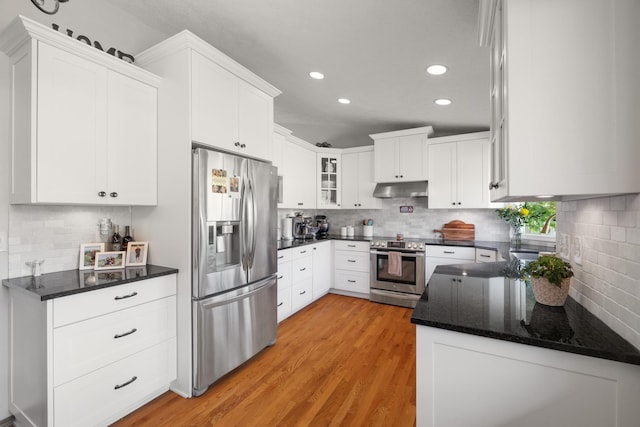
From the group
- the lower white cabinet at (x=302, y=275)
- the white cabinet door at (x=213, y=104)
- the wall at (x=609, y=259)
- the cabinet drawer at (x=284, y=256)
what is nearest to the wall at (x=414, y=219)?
the lower white cabinet at (x=302, y=275)

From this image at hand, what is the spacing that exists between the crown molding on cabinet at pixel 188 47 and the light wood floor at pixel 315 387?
2421 millimetres

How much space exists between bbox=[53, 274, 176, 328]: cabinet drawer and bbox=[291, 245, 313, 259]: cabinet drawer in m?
1.66

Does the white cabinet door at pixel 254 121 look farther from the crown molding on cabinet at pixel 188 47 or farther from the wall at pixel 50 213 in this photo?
the wall at pixel 50 213

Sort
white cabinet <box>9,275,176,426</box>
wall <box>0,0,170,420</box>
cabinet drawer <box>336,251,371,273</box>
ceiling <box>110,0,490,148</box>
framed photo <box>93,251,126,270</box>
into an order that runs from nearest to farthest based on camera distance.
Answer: white cabinet <box>9,275,176,426</box> → wall <box>0,0,170,420</box> → ceiling <box>110,0,490,148</box> → framed photo <box>93,251,126,270</box> → cabinet drawer <box>336,251,371,273</box>

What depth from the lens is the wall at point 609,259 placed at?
919mm

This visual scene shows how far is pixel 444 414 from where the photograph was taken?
1149 mm

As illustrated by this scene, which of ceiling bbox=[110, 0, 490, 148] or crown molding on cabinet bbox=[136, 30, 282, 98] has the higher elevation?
A: ceiling bbox=[110, 0, 490, 148]

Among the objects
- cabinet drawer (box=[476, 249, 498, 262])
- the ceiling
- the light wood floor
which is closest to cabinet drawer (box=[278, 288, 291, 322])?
the light wood floor

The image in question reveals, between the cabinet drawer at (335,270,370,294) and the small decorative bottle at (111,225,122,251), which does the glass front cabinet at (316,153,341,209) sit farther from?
the small decorative bottle at (111,225,122,251)

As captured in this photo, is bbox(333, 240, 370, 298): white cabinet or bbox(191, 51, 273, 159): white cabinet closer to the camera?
bbox(191, 51, 273, 159): white cabinet

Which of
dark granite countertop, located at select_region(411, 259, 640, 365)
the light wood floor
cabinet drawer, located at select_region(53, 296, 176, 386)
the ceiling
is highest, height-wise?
the ceiling

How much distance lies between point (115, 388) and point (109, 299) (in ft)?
1.80

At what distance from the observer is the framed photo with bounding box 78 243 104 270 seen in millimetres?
2008

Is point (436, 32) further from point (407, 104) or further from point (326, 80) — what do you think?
point (407, 104)
